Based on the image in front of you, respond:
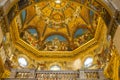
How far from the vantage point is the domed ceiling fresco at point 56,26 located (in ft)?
66.6

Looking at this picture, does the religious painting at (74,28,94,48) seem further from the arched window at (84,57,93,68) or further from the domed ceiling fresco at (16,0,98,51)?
the arched window at (84,57,93,68)

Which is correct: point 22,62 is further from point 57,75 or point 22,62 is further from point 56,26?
point 56,26

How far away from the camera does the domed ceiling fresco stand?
66.6 ft

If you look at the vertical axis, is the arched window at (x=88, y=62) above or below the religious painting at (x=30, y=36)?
below

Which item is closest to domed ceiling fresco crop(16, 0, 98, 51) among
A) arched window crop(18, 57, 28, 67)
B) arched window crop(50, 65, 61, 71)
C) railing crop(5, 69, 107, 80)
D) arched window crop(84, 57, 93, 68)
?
arched window crop(18, 57, 28, 67)

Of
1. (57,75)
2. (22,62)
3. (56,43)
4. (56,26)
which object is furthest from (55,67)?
(57,75)

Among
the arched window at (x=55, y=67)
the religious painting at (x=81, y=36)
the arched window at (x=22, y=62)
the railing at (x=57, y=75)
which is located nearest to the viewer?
the railing at (x=57, y=75)

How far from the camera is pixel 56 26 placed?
2216cm

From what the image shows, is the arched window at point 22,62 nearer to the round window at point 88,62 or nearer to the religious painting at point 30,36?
the religious painting at point 30,36

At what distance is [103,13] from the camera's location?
1217cm

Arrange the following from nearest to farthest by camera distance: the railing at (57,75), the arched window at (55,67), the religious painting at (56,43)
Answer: the railing at (57,75) → the arched window at (55,67) → the religious painting at (56,43)

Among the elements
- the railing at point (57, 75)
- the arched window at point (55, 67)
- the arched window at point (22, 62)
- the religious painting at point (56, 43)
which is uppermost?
the religious painting at point (56, 43)

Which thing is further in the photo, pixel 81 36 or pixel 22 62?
pixel 81 36

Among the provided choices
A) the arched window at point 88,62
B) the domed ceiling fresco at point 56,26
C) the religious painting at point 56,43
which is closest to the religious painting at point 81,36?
the domed ceiling fresco at point 56,26
